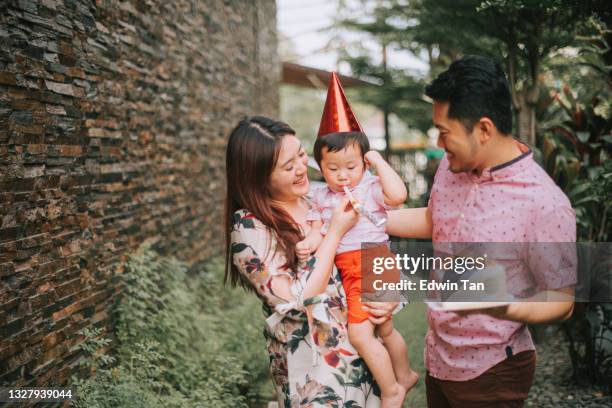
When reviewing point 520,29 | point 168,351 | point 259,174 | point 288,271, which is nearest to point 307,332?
point 288,271

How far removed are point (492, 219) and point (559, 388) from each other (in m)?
3.24

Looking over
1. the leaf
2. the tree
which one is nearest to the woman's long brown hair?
the tree

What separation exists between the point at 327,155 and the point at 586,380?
3.28 meters

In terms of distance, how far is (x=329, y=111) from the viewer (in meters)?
2.60

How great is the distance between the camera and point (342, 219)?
2.43 meters

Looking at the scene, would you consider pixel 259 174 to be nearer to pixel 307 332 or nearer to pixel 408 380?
pixel 307 332

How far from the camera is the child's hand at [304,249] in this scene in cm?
249

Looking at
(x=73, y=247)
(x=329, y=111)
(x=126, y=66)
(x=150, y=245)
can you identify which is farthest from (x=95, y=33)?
(x=329, y=111)

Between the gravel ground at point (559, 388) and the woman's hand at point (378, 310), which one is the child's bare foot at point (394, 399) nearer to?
the woman's hand at point (378, 310)

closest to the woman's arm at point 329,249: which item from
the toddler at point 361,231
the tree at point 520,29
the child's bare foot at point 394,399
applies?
the toddler at point 361,231

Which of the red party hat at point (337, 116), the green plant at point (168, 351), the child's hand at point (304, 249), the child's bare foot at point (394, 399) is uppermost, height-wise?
the red party hat at point (337, 116)

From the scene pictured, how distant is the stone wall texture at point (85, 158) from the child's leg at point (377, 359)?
1655 millimetres

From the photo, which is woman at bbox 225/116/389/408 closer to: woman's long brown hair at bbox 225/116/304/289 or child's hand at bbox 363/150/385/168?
woman's long brown hair at bbox 225/116/304/289

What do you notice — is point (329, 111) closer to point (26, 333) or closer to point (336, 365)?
point (336, 365)
